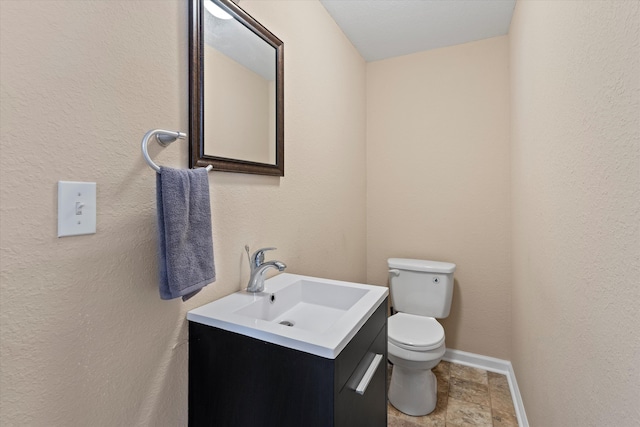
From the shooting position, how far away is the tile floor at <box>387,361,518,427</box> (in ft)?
5.52

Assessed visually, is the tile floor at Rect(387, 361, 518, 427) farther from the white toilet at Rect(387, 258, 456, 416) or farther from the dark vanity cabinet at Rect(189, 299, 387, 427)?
the dark vanity cabinet at Rect(189, 299, 387, 427)

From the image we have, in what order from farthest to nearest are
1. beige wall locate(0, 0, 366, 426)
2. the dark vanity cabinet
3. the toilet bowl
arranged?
the toilet bowl < the dark vanity cabinet < beige wall locate(0, 0, 366, 426)

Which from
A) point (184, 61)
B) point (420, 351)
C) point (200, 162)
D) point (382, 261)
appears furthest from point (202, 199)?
point (382, 261)

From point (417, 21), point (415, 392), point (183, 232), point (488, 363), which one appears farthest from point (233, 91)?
point (488, 363)

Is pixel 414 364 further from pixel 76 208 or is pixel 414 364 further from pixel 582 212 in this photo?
pixel 76 208

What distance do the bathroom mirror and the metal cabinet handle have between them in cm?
86

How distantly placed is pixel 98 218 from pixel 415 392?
5.93ft

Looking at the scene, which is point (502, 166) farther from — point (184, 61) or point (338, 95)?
point (184, 61)

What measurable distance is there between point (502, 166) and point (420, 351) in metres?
1.39

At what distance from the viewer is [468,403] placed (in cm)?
183

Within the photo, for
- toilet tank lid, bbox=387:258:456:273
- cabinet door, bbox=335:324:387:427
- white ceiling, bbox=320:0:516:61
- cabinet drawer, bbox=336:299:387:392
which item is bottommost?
cabinet door, bbox=335:324:387:427

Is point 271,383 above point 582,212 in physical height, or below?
below

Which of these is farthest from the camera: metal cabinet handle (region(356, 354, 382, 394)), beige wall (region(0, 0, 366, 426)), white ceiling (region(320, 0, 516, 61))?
white ceiling (region(320, 0, 516, 61))

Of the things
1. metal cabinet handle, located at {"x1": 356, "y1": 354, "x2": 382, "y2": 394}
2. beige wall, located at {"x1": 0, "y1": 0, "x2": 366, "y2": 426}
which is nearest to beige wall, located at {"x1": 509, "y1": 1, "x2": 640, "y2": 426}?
metal cabinet handle, located at {"x1": 356, "y1": 354, "x2": 382, "y2": 394}
